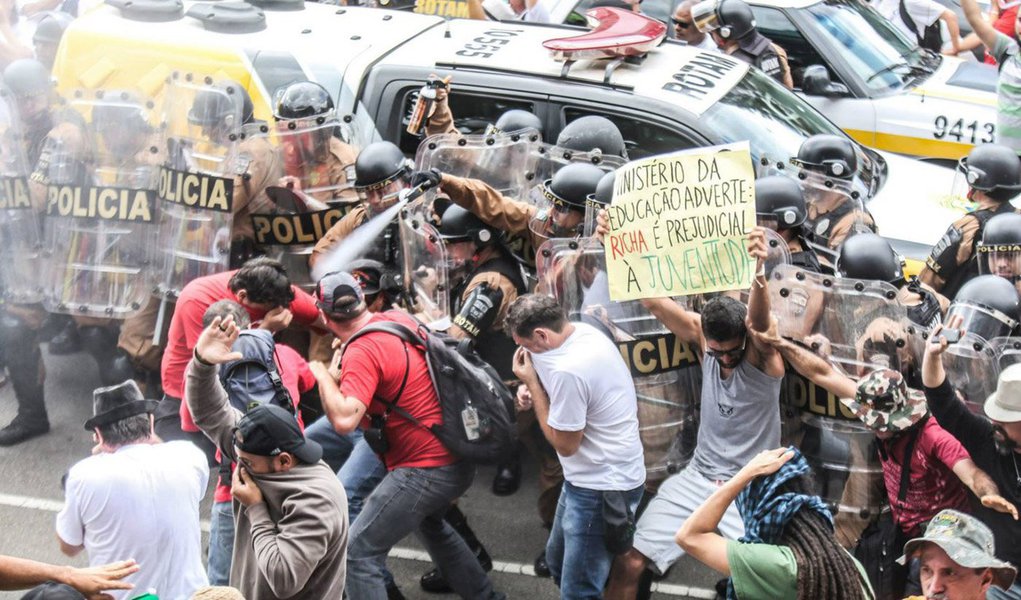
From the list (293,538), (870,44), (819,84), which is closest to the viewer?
(293,538)

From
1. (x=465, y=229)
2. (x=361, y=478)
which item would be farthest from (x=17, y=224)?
(x=361, y=478)

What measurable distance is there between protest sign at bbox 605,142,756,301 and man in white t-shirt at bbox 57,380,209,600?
2.08 metres

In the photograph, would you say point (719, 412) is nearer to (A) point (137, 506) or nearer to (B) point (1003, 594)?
(B) point (1003, 594)

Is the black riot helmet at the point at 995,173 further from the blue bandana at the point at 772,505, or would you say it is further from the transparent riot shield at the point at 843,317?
the blue bandana at the point at 772,505

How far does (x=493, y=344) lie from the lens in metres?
7.34

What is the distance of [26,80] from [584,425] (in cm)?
433

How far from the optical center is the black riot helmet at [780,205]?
6.76 meters

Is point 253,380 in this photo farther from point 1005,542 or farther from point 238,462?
point 1005,542

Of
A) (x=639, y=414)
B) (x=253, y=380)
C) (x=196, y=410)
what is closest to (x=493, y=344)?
(x=639, y=414)

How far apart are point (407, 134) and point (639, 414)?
2675mm

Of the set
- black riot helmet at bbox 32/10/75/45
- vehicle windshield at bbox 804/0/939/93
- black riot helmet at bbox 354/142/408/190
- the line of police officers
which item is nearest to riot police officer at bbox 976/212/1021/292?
the line of police officers

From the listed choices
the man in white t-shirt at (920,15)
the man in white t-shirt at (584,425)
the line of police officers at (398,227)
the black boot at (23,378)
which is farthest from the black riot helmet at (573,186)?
the man in white t-shirt at (920,15)

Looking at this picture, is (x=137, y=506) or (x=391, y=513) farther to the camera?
(x=391, y=513)

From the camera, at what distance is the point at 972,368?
595cm
